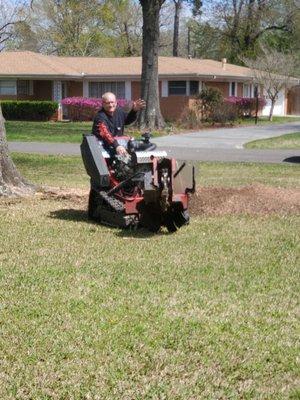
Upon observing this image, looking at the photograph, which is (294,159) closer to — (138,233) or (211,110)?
Answer: (138,233)

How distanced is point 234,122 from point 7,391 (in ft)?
121

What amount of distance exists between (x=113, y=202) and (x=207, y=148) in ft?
53.3

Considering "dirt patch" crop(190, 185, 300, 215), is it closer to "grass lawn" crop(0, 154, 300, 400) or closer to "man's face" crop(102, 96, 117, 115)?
"grass lawn" crop(0, 154, 300, 400)

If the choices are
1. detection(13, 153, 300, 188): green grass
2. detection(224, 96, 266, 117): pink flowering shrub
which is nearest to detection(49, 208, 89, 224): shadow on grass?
detection(13, 153, 300, 188): green grass

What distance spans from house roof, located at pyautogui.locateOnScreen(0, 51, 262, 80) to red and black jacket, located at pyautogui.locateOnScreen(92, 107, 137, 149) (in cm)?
3164

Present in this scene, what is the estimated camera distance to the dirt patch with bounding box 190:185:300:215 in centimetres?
962

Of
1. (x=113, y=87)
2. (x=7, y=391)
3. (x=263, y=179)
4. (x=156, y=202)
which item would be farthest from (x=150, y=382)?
(x=113, y=87)

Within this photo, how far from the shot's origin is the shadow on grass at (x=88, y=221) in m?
8.04

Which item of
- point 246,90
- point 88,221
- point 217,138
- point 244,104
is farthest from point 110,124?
point 246,90

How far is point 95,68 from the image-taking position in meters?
43.5

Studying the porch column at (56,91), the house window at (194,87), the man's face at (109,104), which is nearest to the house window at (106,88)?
the porch column at (56,91)

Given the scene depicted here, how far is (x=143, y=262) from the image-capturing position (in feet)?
21.8

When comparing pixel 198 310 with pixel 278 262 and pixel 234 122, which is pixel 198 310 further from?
pixel 234 122

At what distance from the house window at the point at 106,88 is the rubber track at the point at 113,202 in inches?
1375
